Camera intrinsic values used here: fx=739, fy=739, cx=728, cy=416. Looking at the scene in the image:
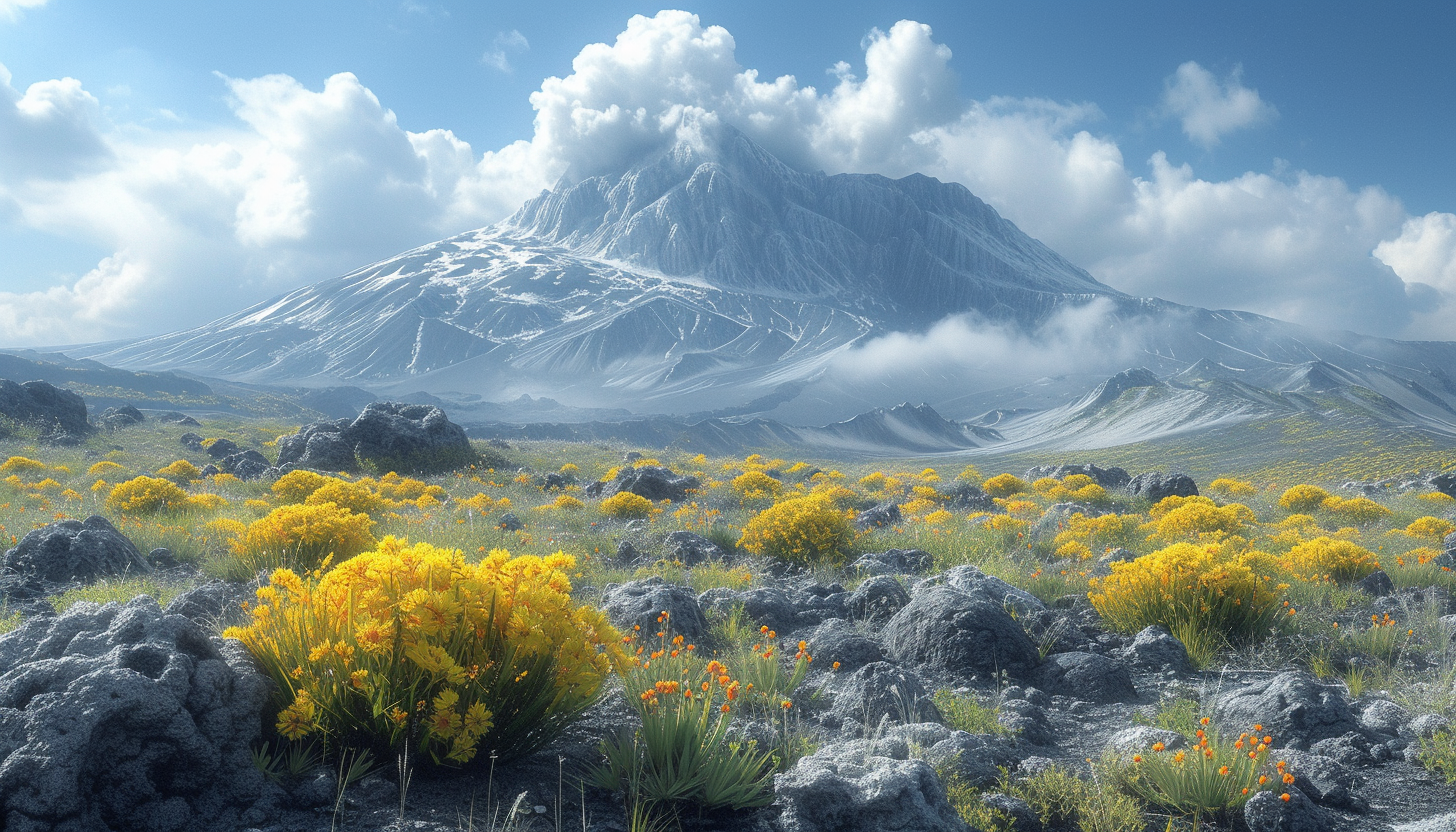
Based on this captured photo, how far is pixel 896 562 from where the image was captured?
9.12 m

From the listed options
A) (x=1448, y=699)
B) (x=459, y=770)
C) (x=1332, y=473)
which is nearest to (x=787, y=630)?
(x=459, y=770)

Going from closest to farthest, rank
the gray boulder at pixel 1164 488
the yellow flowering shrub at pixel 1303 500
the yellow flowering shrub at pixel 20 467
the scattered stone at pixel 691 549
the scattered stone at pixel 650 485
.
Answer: the scattered stone at pixel 691 549 → the yellow flowering shrub at pixel 20 467 → the scattered stone at pixel 650 485 → the yellow flowering shrub at pixel 1303 500 → the gray boulder at pixel 1164 488

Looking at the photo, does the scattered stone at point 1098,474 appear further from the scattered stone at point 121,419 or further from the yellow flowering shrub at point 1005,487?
the scattered stone at point 121,419

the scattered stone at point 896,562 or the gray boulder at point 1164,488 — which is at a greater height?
the gray boulder at point 1164,488

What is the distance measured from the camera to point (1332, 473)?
48.4 metres

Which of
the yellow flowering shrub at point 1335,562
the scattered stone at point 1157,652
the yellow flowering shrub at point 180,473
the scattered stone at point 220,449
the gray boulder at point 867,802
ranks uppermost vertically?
the yellow flowering shrub at point 1335,562

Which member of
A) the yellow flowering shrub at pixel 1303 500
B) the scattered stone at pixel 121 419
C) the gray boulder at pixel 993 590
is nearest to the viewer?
the gray boulder at pixel 993 590

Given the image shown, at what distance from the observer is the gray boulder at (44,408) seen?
82.2ft

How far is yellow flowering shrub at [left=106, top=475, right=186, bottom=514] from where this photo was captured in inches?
400

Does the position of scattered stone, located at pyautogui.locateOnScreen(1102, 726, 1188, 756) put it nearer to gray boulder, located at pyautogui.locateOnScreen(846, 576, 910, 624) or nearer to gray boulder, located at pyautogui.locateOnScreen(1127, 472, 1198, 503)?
gray boulder, located at pyautogui.locateOnScreen(846, 576, 910, 624)

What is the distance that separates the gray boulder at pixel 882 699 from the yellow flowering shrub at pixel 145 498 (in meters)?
10.1

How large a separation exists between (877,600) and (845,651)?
4.55ft

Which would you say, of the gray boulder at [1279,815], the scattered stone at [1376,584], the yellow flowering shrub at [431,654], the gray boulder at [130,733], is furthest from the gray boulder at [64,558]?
the scattered stone at [1376,584]

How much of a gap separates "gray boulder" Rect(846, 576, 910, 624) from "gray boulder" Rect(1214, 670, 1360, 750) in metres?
2.66
